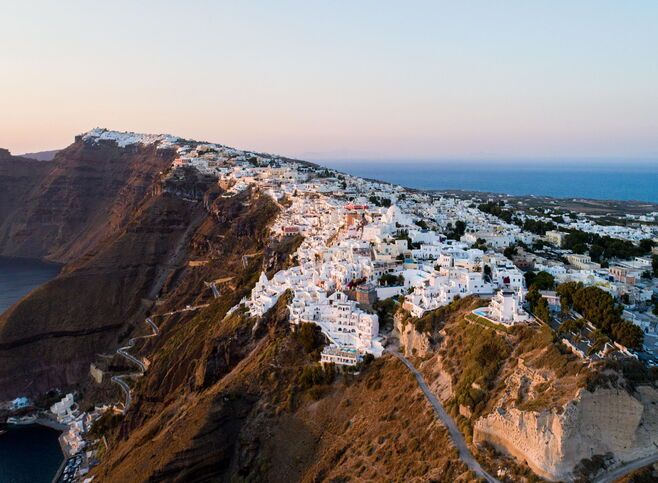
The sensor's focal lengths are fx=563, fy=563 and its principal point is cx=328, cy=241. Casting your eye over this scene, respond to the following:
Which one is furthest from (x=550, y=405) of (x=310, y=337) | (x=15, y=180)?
(x=15, y=180)

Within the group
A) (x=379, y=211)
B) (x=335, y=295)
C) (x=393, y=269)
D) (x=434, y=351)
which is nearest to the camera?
(x=434, y=351)

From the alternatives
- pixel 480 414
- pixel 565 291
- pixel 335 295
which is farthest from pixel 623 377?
pixel 335 295

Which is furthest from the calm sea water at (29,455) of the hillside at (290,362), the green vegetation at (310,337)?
the green vegetation at (310,337)

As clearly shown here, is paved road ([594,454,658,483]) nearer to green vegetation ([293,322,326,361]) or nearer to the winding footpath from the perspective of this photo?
green vegetation ([293,322,326,361])

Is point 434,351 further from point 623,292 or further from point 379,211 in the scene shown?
point 379,211

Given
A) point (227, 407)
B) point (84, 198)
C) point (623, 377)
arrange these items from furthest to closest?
point (84, 198), point (227, 407), point (623, 377)

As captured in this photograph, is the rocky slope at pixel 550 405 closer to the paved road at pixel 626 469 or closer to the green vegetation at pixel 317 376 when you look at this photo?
the paved road at pixel 626 469

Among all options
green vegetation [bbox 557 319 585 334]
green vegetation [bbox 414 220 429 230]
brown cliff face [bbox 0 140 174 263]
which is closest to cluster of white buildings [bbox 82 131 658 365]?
green vegetation [bbox 414 220 429 230]
